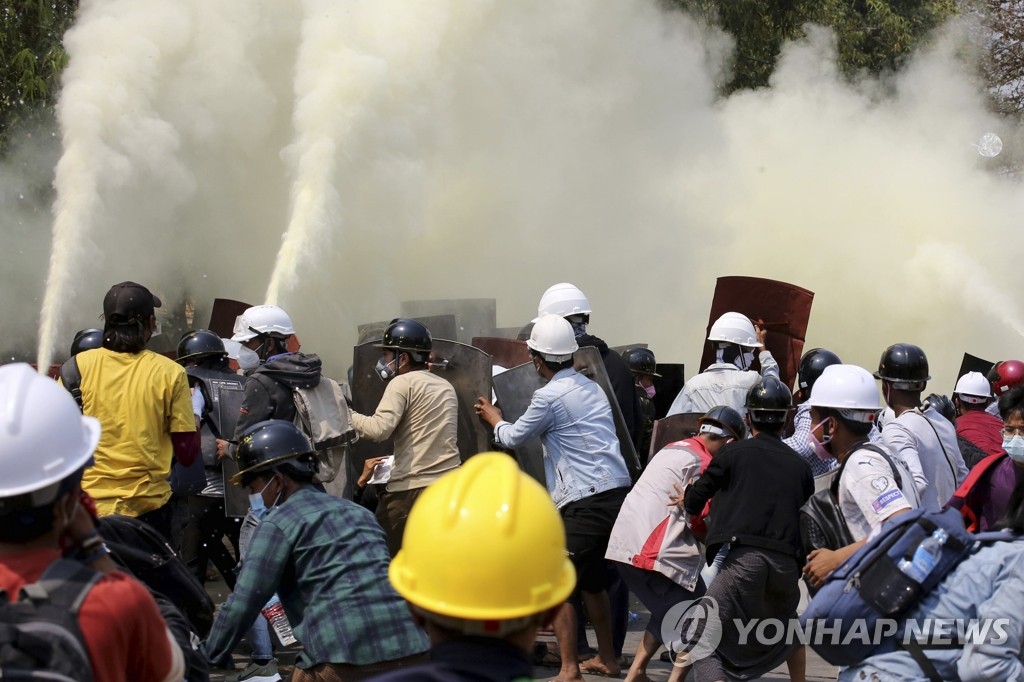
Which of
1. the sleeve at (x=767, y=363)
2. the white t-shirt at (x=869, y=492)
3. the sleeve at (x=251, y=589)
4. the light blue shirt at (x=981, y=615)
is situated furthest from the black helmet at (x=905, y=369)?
the sleeve at (x=251, y=589)

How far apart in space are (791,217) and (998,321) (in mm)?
3343

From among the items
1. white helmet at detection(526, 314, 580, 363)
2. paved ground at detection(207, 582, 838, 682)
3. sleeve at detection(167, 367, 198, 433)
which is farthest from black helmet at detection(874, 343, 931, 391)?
sleeve at detection(167, 367, 198, 433)

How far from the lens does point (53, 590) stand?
1.93m

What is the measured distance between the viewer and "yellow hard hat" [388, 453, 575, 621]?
5.86 feet

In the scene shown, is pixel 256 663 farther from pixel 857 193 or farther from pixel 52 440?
pixel 857 193

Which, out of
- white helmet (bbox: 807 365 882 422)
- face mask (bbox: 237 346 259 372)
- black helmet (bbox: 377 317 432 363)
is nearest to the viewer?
white helmet (bbox: 807 365 882 422)

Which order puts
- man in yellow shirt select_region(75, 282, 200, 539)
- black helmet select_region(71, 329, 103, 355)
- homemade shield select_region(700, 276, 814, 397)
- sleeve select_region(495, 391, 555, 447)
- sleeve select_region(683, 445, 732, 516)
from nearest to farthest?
man in yellow shirt select_region(75, 282, 200, 539)
sleeve select_region(683, 445, 732, 516)
sleeve select_region(495, 391, 555, 447)
black helmet select_region(71, 329, 103, 355)
homemade shield select_region(700, 276, 814, 397)

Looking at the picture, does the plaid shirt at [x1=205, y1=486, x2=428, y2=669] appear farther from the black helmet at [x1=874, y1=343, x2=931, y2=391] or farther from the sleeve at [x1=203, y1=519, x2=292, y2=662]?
the black helmet at [x1=874, y1=343, x2=931, y2=391]

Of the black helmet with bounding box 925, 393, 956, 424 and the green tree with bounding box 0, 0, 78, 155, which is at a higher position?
the green tree with bounding box 0, 0, 78, 155

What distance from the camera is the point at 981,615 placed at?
2811 mm

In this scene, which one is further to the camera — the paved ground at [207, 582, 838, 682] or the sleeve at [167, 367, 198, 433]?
the paved ground at [207, 582, 838, 682]

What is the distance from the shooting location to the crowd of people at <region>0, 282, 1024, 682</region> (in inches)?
73.7

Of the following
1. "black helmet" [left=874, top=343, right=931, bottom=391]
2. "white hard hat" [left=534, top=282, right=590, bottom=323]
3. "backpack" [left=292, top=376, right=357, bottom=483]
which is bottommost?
"backpack" [left=292, top=376, right=357, bottom=483]

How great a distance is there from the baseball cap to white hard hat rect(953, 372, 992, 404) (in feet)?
16.2
